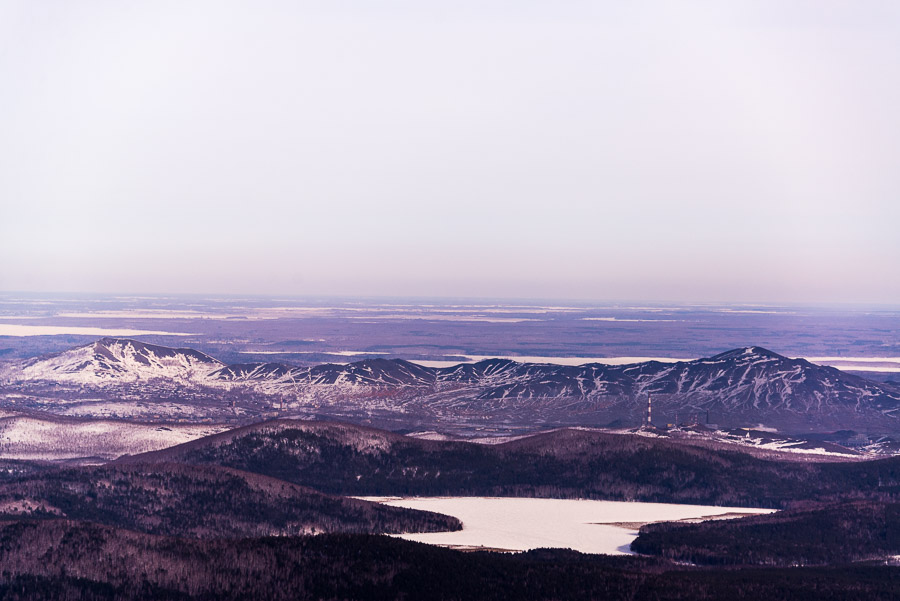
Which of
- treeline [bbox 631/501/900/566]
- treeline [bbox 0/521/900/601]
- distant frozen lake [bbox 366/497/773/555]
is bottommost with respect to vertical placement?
distant frozen lake [bbox 366/497/773/555]

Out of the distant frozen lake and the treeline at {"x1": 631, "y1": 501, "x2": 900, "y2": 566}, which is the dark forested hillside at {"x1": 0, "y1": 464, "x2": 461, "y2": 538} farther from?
the treeline at {"x1": 631, "y1": 501, "x2": 900, "y2": 566}

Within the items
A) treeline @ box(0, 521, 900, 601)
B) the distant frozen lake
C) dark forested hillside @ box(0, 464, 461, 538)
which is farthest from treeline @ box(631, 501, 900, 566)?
dark forested hillside @ box(0, 464, 461, 538)

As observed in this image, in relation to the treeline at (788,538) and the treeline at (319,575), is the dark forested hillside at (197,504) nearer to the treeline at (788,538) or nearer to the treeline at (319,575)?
the treeline at (788,538)

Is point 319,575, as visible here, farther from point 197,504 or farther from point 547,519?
point 547,519

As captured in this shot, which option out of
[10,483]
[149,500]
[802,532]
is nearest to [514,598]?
[802,532]

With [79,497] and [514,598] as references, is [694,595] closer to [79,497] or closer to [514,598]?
[514,598]

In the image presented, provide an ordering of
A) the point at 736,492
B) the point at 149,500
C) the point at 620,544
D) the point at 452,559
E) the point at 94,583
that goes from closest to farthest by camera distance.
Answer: the point at 94,583 < the point at 452,559 < the point at 620,544 < the point at 149,500 < the point at 736,492

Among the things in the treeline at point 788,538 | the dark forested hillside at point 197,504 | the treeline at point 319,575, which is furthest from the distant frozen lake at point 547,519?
the treeline at point 319,575
